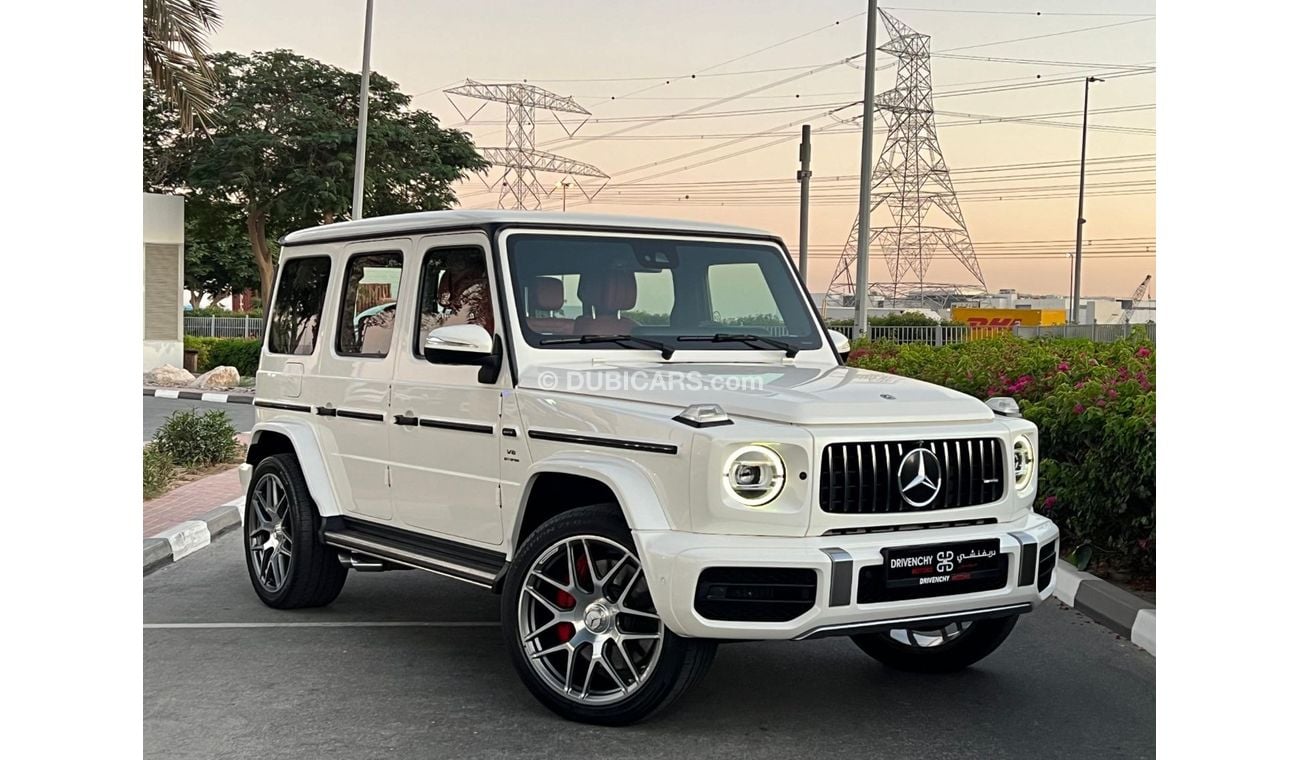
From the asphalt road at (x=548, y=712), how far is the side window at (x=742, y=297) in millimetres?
1610

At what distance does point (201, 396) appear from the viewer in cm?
2659

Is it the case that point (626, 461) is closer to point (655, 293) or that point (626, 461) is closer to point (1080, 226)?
point (655, 293)

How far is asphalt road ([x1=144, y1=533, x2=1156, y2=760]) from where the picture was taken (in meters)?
5.15

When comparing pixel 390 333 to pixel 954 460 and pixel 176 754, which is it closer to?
pixel 176 754

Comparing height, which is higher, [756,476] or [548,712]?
[756,476]

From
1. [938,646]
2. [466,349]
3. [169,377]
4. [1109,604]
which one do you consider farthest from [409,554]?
[169,377]

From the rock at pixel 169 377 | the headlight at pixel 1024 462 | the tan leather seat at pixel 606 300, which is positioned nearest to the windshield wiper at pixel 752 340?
the tan leather seat at pixel 606 300

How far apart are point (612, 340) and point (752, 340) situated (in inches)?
28.5

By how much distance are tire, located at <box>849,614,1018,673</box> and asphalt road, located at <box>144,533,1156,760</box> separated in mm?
90

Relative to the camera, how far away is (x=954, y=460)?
5.25 meters

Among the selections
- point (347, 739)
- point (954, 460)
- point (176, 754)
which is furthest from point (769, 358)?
point (176, 754)

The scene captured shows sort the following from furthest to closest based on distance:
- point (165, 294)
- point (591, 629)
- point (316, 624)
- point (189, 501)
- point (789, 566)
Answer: point (165, 294) < point (189, 501) < point (316, 624) < point (591, 629) < point (789, 566)

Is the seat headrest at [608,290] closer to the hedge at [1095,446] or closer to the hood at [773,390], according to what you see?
the hood at [773,390]

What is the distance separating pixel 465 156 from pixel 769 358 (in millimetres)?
36327
